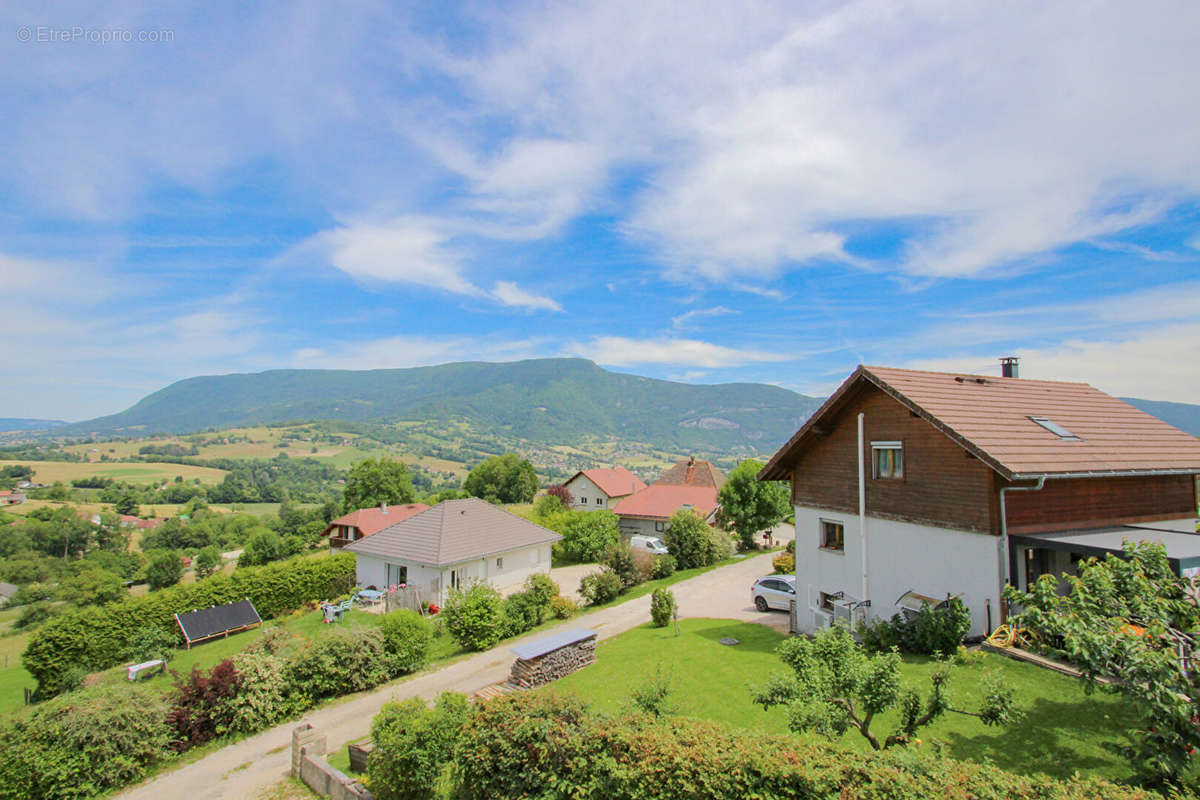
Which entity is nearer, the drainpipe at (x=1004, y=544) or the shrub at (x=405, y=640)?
the drainpipe at (x=1004, y=544)

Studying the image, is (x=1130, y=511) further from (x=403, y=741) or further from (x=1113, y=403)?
(x=403, y=741)

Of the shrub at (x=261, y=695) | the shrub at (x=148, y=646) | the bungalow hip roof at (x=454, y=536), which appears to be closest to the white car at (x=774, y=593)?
the bungalow hip roof at (x=454, y=536)

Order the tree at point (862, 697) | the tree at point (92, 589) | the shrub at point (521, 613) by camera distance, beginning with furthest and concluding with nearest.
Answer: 1. the tree at point (92, 589)
2. the shrub at point (521, 613)
3. the tree at point (862, 697)

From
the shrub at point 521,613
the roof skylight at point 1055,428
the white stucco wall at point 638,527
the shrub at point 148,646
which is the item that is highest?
the roof skylight at point 1055,428

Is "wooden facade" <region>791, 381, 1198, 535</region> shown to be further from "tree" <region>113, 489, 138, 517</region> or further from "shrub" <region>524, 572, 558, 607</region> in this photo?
"tree" <region>113, 489, 138, 517</region>

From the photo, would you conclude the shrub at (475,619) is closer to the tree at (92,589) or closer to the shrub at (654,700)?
the shrub at (654,700)

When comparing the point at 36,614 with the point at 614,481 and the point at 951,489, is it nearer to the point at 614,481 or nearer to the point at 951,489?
the point at 614,481

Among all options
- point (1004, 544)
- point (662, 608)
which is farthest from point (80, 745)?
point (1004, 544)
